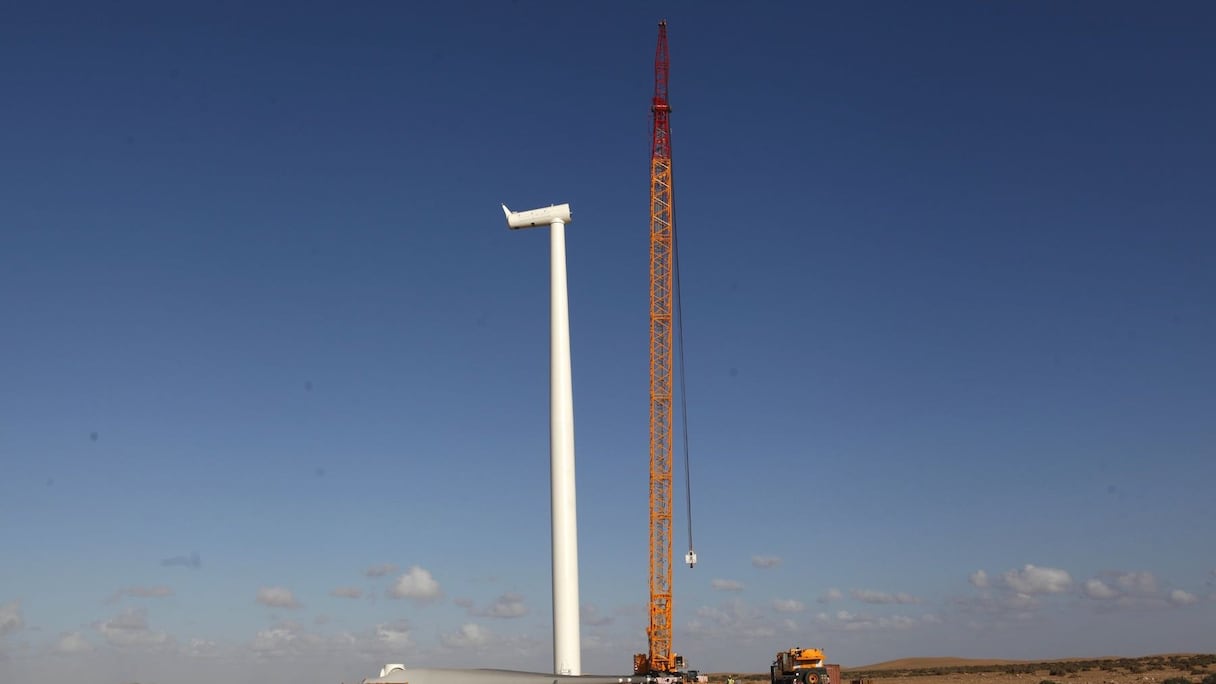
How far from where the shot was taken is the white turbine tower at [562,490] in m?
86.8

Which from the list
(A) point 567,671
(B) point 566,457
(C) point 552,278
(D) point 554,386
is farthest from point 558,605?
(C) point 552,278

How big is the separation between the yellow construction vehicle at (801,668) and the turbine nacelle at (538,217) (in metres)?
41.8

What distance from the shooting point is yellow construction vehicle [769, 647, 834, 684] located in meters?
86.5

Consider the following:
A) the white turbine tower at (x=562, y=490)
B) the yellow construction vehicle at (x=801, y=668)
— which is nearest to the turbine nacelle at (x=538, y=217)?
the white turbine tower at (x=562, y=490)

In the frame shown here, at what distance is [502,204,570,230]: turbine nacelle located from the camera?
318 feet

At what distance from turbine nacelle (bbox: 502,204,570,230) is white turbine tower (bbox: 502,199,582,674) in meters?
5.32

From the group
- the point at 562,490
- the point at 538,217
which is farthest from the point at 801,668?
the point at 538,217

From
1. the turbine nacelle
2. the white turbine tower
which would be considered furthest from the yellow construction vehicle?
the turbine nacelle

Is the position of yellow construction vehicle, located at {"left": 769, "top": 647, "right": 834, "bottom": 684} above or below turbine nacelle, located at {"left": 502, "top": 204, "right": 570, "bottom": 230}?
below

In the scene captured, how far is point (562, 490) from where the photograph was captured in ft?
293

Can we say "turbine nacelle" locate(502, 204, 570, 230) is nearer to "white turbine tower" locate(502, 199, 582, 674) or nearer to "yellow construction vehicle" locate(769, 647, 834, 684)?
"white turbine tower" locate(502, 199, 582, 674)

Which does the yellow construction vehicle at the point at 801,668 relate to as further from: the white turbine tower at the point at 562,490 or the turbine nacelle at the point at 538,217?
the turbine nacelle at the point at 538,217

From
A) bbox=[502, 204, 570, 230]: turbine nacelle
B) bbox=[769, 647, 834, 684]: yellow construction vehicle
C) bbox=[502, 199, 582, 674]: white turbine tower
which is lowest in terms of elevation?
bbox=[769, 647, 834, 684]: yellow construction vehicle

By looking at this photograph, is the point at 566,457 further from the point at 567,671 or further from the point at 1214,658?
the point at 1214,658
